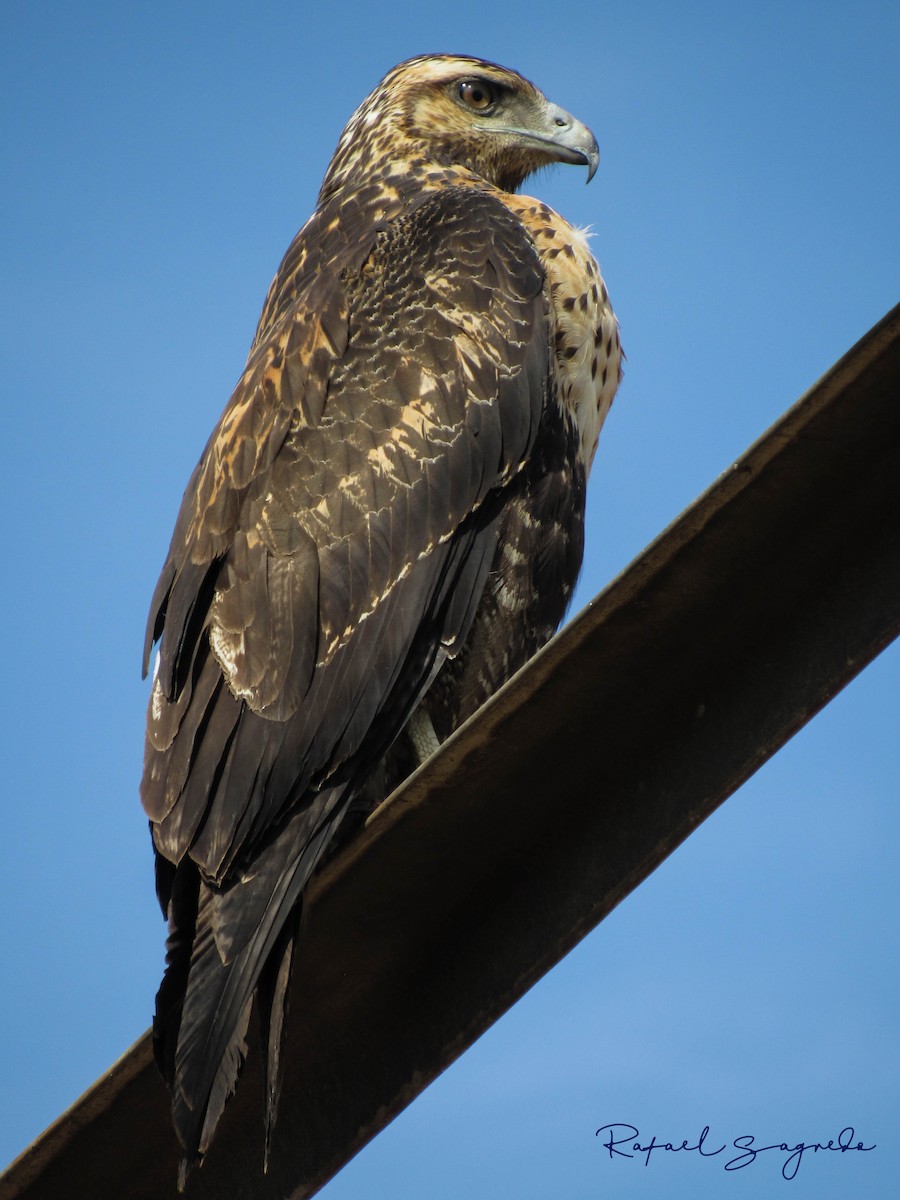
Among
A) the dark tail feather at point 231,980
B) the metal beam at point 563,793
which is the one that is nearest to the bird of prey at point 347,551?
the dark tail feather at point 231,980

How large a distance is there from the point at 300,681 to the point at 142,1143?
0.95 meters

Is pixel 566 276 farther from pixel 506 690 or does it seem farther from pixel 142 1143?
pixel 142 1143

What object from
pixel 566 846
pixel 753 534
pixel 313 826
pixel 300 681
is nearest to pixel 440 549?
pixel 300 681

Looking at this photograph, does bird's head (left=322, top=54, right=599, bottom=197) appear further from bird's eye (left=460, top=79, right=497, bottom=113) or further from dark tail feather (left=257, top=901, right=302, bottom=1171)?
dark tail feather (left=257, top=901, right=302, bottom=1171)

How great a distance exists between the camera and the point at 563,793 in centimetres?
255

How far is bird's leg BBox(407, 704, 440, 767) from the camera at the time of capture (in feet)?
12.0

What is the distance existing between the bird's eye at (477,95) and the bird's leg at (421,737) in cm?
221

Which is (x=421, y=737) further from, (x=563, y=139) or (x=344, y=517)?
(x=563, y=139)

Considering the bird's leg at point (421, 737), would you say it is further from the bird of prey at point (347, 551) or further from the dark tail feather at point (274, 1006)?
the dark tail feather at point (274, 1006)

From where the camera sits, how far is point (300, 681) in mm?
3146

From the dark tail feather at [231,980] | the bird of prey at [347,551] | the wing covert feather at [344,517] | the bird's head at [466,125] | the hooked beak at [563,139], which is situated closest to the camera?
the dark tail feather at [231,980]

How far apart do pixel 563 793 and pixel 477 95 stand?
3.05 meters

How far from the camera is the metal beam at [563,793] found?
2.26m

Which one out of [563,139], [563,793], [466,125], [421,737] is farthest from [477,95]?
[563,793]
